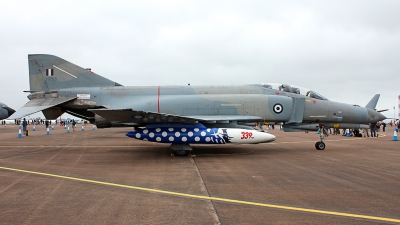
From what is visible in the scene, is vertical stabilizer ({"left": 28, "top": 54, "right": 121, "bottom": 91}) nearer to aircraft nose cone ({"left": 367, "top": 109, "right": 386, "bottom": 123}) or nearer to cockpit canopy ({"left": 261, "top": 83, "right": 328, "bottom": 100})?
cockpit canopy ({"left": 261, "top": 83, "right": 328, "bottom": 100})

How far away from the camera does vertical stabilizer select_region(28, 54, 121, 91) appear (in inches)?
483

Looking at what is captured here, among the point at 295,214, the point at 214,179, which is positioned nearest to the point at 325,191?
the point at 295,214

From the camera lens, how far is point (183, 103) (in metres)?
11.4

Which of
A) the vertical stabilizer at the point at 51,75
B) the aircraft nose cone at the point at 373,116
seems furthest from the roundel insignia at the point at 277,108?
the vertical stabilizer at the point at 51,75

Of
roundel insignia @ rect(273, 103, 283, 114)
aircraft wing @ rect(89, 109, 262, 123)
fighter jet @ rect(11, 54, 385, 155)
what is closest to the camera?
aircraft wing @ rect(89, 109, 262, 123)

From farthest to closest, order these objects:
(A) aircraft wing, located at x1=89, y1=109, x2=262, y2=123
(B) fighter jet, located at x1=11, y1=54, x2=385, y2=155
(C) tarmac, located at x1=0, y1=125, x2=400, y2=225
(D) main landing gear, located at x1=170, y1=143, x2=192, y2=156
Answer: (B) fighter jet, located at x1=11, y1=54, x2=385, y2=155 → (D) main landing gear, located at x1=170, y1=143, x2=192, y2=156 → (A) aircraft wing, located at x1=89, y1=109, x2=262, y2=123 → (C) tarmac, located at x1=0, y1=125, x2=400, y2=225

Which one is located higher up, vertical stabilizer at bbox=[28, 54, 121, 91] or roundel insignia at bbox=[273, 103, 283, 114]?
vertical stabilizer at bbox=[28, 54, 121, 91]

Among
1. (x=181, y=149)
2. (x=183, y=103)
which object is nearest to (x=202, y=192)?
(x=181, y=149)

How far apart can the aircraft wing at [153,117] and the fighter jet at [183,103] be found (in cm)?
4

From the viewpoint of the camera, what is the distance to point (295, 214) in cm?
410

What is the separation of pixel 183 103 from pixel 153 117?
172 cm

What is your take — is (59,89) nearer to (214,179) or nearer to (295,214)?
(214,179)

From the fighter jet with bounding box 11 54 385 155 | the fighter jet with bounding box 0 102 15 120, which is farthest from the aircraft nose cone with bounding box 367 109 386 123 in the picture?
the fighter jet with bounding box 0 102 15 120

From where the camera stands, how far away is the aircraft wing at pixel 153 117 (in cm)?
952
